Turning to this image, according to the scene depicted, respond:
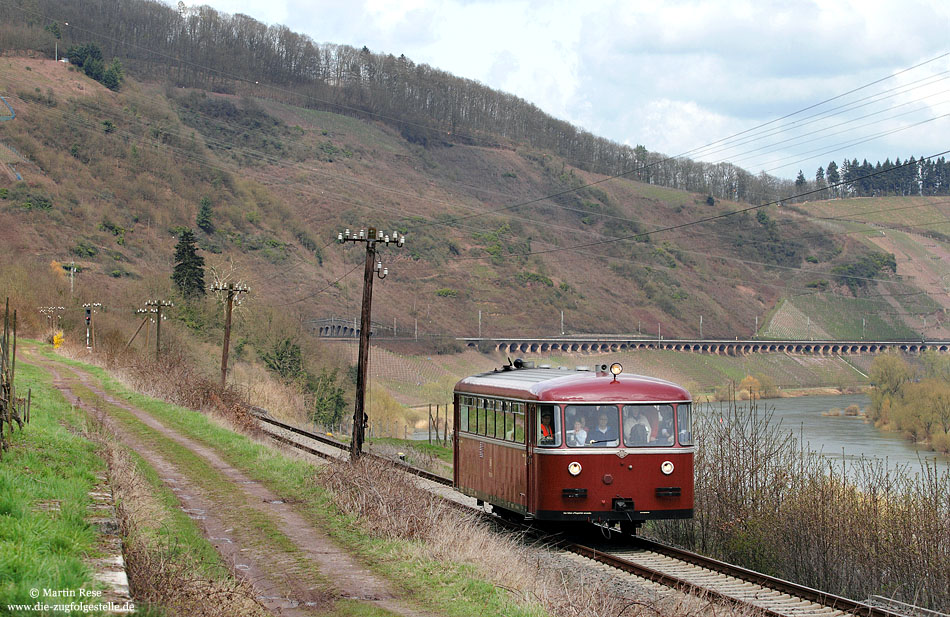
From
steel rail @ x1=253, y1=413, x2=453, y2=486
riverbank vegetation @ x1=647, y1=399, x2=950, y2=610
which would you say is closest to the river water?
riverbank vegetation @ x1=647, y1=399, x2=950, y2=610

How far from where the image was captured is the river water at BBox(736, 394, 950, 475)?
5391 centimetres

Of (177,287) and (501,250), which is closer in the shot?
(177,287)

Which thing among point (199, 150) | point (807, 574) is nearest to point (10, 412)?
point (807, 574)

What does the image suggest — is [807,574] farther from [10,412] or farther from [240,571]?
[10,412]

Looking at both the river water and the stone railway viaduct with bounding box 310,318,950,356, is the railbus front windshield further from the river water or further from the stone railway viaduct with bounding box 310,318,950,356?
the stone railway viaduct with bounding box 310,318,950,356

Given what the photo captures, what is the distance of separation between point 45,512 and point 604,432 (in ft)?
31.0

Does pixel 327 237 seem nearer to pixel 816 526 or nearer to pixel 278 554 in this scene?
pixel 816 526

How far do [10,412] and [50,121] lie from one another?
13950 centimetres

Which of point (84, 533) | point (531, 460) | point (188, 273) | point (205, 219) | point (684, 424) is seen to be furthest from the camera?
point (205, 219)

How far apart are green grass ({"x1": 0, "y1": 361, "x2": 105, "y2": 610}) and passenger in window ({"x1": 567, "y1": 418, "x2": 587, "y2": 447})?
7.52 meters

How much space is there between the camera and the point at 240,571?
1130 cm

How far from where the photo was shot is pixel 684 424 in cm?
1686

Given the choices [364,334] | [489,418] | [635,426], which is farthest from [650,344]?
[635,426]

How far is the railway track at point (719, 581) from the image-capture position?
1238 cm
